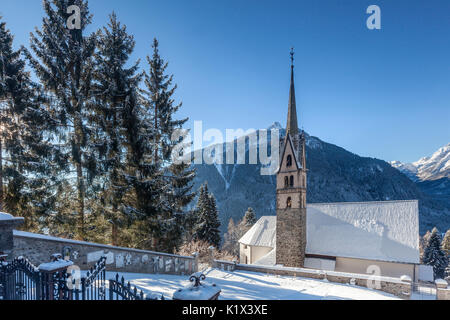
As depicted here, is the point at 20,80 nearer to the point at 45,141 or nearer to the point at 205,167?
the point at 45,141

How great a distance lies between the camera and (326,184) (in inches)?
4902

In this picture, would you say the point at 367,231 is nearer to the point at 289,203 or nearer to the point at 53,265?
the point at 289,203

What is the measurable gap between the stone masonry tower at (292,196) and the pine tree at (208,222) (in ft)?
37.8

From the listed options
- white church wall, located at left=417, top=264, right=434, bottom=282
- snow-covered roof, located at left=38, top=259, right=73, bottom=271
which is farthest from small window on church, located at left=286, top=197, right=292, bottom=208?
snow-covered roof, located at left=38, top=259, right=73, bottom=271

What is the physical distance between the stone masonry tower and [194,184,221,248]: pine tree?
11.5m

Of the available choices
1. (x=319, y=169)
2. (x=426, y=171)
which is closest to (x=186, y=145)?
(x=319, y=169)

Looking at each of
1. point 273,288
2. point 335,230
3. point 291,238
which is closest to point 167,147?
point 273,288

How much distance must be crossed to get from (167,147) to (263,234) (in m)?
16.8

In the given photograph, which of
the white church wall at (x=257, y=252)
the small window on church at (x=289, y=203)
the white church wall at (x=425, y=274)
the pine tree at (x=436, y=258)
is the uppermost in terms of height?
the small window on church at (x=289, y=203)

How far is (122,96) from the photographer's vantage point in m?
12.7

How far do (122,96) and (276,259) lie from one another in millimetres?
17300

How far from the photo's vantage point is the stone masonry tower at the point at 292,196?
19.0 metres

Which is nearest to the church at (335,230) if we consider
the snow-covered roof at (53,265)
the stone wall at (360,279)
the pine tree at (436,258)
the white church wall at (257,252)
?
the white church wall at (257,252)

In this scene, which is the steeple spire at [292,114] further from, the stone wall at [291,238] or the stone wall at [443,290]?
the stone wall at [443,290]
